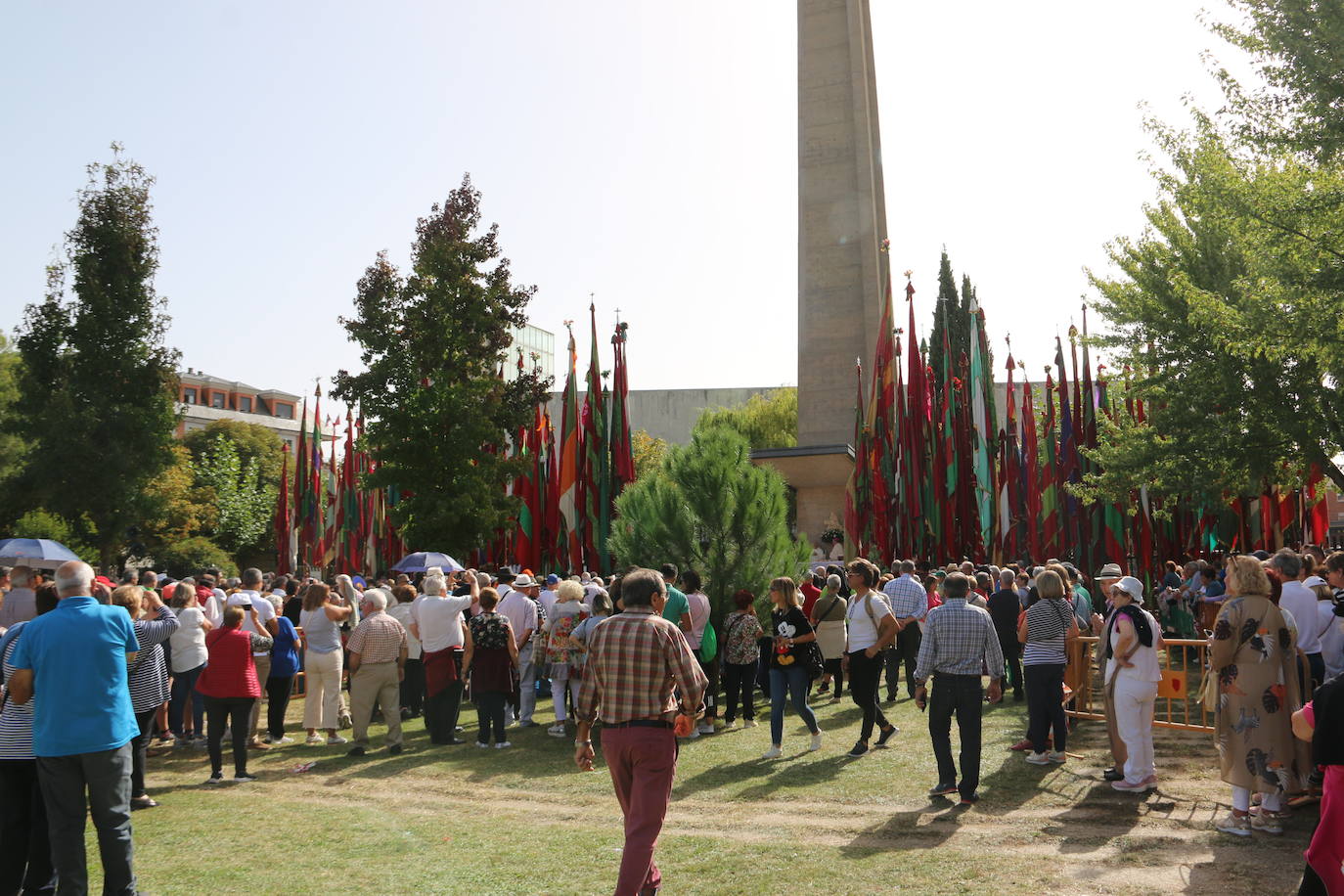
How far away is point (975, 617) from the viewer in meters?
8.34

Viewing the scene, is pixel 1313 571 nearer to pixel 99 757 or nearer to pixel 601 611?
pixel 601 611

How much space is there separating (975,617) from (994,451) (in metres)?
19.7

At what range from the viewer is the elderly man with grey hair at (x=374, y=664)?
1134 cm

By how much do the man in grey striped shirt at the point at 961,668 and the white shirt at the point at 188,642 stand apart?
7441 mm

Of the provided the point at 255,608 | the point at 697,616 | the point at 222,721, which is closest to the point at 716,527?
the point at 697,616

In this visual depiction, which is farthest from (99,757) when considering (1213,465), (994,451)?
(994,451)

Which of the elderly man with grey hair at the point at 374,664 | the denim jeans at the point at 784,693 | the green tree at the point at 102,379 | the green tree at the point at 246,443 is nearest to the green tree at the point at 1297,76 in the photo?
the denim jeans at the point at 784,693

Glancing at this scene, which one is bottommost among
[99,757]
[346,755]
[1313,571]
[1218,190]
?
[346,755]

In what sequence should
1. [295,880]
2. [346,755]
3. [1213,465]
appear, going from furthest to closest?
[1213,465], [346,755], [295,880]

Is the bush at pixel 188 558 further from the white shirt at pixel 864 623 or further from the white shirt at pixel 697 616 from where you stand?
the white shirt at pixel 864 623

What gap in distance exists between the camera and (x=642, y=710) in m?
5.58

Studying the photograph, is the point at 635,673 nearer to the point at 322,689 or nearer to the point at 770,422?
the point at 322,689

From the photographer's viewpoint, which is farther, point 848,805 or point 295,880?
point 848,805

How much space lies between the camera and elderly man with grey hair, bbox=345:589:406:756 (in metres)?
11.3
